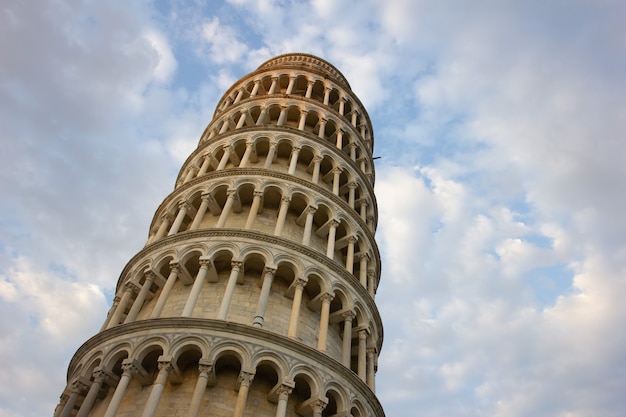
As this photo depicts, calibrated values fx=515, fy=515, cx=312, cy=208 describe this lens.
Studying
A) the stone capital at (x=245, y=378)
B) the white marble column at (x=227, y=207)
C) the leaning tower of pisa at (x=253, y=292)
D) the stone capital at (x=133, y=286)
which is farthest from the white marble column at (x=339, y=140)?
the stone capital at (x=245, y=378)

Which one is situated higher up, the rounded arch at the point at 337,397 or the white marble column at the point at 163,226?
the white marble column at the point at 163,226

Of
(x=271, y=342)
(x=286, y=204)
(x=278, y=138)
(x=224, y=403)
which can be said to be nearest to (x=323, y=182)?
(x=278, y=138)

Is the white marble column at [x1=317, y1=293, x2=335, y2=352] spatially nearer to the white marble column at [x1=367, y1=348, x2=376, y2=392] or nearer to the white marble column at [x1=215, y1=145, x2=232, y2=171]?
the white marble column at [x1=367, y1=348, x2=376, y2=392]

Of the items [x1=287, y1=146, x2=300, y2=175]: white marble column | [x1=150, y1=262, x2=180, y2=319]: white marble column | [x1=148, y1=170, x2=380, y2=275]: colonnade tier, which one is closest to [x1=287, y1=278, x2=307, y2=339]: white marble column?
[x1=148, y1=170, x2=380, y2=275]: colonnade tier

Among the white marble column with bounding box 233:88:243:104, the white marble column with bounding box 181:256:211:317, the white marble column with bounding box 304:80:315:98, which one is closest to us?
the white marble column with bounding box 181:256:211:317

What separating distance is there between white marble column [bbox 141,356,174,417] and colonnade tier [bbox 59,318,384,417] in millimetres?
27

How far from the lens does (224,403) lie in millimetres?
14078

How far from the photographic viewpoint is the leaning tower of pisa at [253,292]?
14398mm

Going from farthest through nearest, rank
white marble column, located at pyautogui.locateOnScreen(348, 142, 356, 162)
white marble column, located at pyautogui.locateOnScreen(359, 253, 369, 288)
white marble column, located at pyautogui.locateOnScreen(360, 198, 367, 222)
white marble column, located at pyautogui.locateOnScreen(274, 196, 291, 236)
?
white marble column, located at pyautogui.locateOnScreen(348, 142, 356, 162)
white marble column, located at pyautogui.locateOnScreen(360, 198, 367, 222)
white marble column, located at pyautogui.locateOnScreen(359, 253, 369, 288)
white marble column, located at pyautogui.locateOnScreen(274, 196, 291, 236)

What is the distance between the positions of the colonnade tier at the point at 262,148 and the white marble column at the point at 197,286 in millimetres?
7086

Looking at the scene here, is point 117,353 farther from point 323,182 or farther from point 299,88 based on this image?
point 299,88

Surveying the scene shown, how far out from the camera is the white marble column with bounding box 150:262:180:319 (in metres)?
16.0

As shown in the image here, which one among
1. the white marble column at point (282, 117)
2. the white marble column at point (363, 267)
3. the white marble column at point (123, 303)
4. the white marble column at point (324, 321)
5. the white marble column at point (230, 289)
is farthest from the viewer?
the white marble column at point (282, 117)

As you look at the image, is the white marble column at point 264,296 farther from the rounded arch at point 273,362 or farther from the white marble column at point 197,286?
the white marble column at point 197,286
